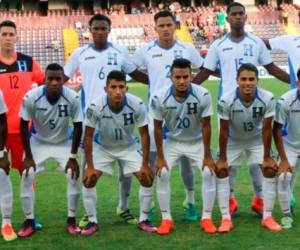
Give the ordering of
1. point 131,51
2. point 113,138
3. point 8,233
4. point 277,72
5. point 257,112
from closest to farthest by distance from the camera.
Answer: point 8,233 → point 257,112 → point 113,138 → point 277,72 → point 131,51

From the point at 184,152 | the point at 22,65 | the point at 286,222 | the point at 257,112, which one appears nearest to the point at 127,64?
the point at 22,65

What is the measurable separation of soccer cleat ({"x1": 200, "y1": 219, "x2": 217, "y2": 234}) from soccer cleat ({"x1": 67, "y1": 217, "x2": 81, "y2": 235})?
1165mm

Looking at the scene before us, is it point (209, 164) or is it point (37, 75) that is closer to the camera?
point (209, 164)

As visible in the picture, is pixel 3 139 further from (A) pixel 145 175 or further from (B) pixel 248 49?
(B) pixel 248 49

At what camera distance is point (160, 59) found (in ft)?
21.3

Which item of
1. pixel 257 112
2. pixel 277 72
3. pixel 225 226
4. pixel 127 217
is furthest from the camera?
pixel 277 72

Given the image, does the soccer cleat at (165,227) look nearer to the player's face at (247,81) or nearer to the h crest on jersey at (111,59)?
the player's face at (247,81)

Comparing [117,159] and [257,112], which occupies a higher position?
[257,112]

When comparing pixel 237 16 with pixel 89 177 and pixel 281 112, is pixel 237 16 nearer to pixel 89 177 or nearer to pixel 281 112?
pixel 281 112

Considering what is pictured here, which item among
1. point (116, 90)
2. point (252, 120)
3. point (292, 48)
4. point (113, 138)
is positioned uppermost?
point (292, 48)

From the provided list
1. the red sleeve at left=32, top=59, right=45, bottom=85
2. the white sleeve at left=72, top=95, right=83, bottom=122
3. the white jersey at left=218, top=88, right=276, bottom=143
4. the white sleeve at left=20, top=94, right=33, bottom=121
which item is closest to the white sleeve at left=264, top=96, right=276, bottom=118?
the white jersey at left=218, top=88, right=276, bottom=143

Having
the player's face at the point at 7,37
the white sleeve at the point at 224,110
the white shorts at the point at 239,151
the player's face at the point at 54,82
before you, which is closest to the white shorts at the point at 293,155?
the white shorts at the point at 239,151

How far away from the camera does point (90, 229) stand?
19.2 ft

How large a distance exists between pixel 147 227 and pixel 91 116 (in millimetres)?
1174
